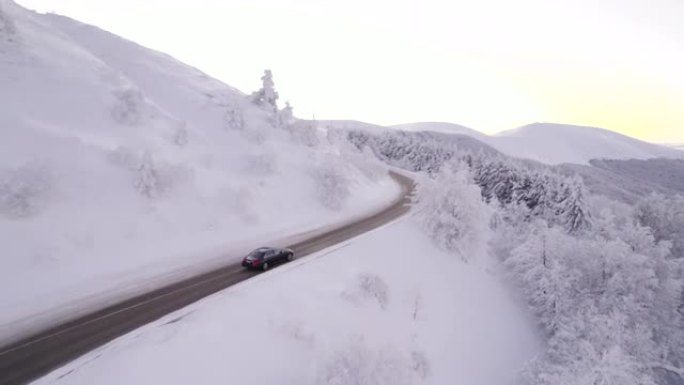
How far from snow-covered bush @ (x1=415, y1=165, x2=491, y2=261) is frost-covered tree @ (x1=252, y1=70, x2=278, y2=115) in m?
25.5

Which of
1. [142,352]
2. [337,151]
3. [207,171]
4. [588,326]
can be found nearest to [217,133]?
[207,171]

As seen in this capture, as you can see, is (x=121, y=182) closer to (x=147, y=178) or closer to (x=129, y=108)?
(x=147, y=178)

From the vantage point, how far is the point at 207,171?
125ft

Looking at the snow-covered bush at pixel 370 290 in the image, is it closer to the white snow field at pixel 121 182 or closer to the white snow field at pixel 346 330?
the white snow field at pixel 346 330

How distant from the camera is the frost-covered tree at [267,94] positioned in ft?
186

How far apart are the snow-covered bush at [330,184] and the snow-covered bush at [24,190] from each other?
2383 centimetres

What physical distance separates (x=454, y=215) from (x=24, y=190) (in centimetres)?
3332

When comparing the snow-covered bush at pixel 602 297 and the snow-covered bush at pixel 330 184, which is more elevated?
the snow-covered bush at pixel 330 184

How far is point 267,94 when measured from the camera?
5703 cm

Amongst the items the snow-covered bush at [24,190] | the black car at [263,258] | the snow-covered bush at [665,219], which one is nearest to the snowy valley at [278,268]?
the snow-covered bush at [24,190]

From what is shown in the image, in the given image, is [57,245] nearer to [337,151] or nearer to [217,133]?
[217,133]

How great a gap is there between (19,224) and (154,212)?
25.5ft

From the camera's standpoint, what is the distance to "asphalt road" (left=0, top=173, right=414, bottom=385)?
51.3 ft

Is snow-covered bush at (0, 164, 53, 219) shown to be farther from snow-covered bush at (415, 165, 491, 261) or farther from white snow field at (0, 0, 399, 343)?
snow-covered bush at (415, 165, 491, 261)
